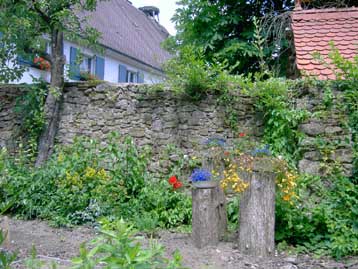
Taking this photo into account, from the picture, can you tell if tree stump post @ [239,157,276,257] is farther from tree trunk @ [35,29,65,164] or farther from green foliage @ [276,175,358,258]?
tree trunk @ [35,29,65,164]

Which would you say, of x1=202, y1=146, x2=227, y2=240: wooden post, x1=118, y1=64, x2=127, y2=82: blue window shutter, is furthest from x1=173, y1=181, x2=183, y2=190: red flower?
x1=118, y1=64, x2=127, y2=82: blue window shutter

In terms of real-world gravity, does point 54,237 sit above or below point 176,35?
below

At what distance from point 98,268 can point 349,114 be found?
3.36 m

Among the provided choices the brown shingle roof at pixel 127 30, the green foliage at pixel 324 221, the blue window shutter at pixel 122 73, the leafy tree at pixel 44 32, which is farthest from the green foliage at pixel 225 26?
the blue window shutter at pixel 122 73

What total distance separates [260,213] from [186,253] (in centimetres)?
81

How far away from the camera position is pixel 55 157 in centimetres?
611

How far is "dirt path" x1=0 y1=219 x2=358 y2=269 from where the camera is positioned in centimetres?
376

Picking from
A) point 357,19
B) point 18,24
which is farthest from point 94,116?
point 357,19

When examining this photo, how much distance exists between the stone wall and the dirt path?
137 centimetres

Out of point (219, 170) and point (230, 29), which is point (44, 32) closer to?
point (219, 170)

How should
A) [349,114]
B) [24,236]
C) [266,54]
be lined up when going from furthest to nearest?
[266,54] → [349,114] → [24,236]

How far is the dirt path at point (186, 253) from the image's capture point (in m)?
3.76

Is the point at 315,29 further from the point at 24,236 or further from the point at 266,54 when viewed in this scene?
the point at 24,236

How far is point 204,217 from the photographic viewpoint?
13.8 ft
